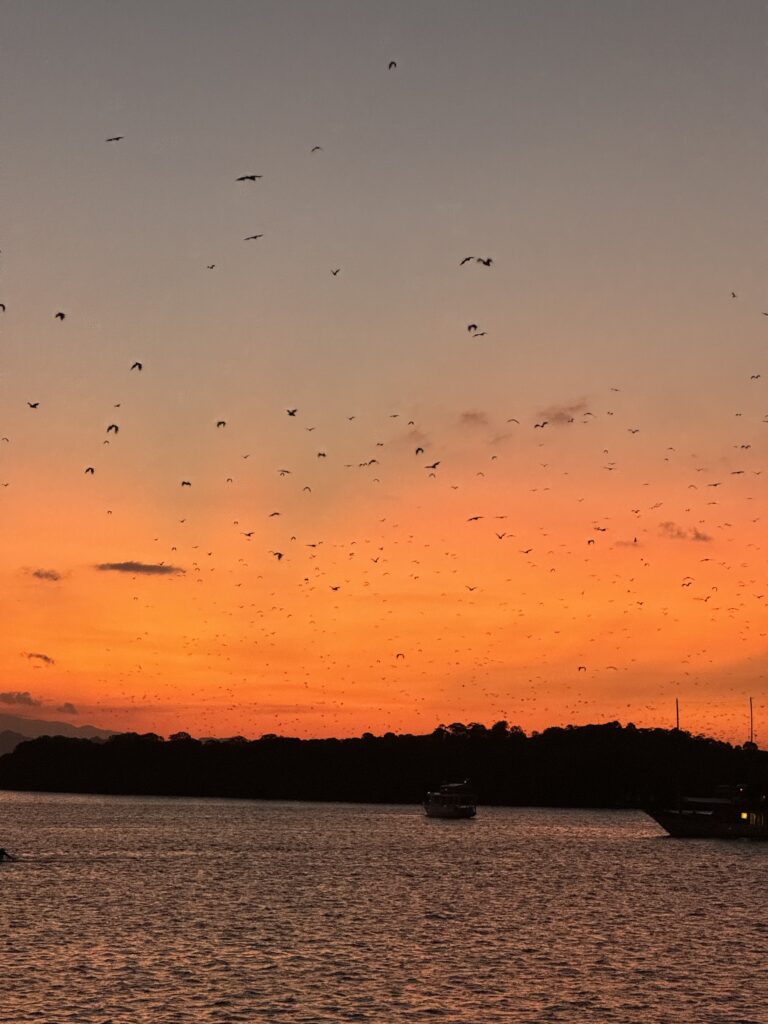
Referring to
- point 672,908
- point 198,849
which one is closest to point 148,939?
point 672,908

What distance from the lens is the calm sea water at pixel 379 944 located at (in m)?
61.6

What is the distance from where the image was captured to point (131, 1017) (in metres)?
57.8

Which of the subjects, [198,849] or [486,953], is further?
[198,849]

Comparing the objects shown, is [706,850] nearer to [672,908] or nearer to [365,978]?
[672,908]

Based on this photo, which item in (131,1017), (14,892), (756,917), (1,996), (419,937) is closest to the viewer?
(131,1017)

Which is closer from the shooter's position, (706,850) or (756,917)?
(756,917)

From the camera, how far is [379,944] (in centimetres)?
8281

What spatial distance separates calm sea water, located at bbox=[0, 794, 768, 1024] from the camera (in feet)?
202

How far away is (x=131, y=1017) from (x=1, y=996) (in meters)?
8.06

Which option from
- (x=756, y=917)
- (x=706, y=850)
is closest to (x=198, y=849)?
(x=706, y=850)

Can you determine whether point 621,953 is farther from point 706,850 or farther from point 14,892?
point 706,850

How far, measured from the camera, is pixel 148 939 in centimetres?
8419

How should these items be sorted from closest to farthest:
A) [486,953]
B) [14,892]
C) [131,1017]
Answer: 1. [131,1017]
2. [486,953]
3. [14,892]

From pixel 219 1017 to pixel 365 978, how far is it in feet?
42.6
